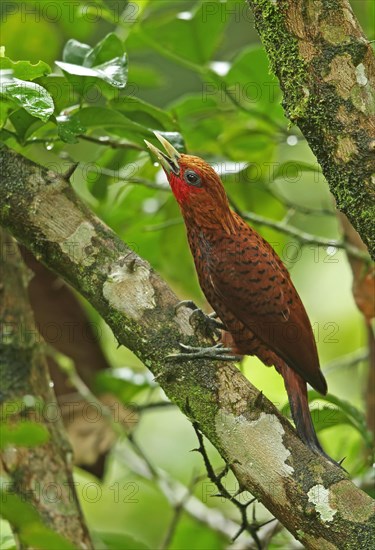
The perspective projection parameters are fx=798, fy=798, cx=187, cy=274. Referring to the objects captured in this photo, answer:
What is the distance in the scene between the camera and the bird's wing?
2.32 metres

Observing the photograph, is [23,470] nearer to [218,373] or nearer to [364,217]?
[218,373]

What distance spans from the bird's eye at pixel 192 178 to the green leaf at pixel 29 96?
0.74 metres

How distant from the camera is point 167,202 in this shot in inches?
115

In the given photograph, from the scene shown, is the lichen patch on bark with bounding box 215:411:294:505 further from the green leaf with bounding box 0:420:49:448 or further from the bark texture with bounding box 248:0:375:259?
the green leaf with bounding box 0:420:49:448

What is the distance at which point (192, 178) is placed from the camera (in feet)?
8.11

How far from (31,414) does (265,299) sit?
77 centimetres

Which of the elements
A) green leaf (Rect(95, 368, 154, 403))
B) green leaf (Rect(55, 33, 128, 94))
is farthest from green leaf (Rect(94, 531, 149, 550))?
green leaf (Rect(55, 33, 128, 94))

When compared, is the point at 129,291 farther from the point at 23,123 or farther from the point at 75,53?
the point at 75,53

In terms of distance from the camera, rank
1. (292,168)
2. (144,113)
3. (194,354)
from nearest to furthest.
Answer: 1. (194,354)
2. (144,113)
3. (292,168)

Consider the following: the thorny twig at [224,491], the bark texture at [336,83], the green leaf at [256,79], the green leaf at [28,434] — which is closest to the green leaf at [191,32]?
the green leaf at [256,79]

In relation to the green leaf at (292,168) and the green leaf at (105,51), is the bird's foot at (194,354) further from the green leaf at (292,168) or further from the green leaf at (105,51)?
the green leaf at (292,168)

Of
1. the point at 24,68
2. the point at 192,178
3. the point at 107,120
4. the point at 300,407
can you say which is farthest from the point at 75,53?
the point at 300,407

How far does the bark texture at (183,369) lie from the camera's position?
1.65 meters

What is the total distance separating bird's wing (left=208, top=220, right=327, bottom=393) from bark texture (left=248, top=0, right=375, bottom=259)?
694mm
